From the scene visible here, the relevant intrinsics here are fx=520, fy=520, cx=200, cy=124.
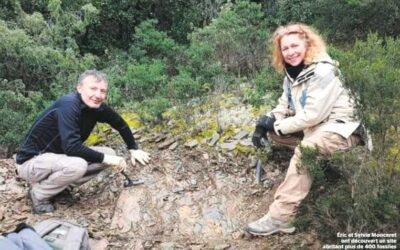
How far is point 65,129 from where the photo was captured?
3.88m

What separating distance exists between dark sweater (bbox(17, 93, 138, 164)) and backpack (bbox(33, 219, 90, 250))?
69cm

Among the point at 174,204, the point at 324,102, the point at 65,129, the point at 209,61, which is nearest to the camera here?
the point at 324,102

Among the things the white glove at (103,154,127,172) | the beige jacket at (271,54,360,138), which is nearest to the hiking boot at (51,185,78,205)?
the white glove at (103,154,127,172)

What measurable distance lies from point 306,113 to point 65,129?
176cm

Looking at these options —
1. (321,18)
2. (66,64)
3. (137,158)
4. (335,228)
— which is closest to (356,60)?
(335,228)

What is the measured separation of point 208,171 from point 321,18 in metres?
5.90

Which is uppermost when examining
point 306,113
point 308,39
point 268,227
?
point 308,39

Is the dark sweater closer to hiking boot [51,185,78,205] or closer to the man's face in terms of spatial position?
the man's face

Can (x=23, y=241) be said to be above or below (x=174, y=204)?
above

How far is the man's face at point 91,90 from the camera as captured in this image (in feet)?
13.1

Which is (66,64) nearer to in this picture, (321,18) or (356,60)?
(321,18)

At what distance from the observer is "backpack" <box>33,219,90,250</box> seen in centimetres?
321

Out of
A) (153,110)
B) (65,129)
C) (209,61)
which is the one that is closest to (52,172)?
(65,129)

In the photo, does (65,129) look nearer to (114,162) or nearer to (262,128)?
(114,162)
